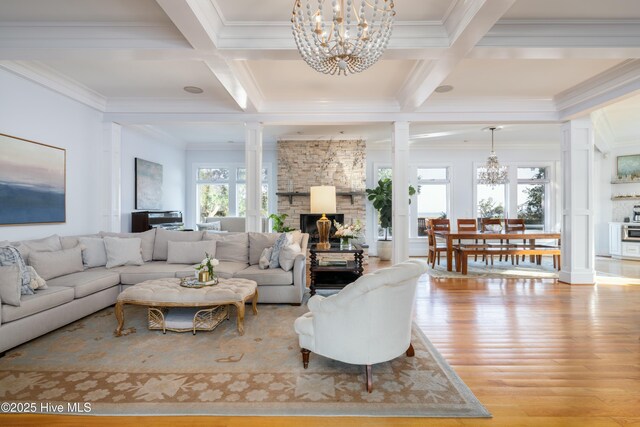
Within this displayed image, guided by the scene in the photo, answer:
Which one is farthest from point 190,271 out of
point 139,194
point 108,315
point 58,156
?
point 139,194

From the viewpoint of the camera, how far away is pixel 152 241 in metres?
5.00

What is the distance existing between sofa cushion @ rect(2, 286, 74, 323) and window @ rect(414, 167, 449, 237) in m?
7.82

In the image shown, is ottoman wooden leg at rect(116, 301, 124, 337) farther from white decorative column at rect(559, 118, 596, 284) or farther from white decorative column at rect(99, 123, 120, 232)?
white decorative column at rect(559, 118, 596, 284)

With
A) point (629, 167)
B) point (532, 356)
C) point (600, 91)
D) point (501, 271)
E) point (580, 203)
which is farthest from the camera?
point (629, 167)

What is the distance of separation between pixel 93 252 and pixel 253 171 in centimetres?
254

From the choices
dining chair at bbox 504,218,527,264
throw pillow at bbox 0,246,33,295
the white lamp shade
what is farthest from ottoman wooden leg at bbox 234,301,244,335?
dining chair at bbox 504,218,527,264

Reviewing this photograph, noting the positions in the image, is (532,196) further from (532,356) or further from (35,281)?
(35,281)

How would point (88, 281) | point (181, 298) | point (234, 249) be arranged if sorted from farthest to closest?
point (234, 249)
point (88, 281)
point (181, 298)

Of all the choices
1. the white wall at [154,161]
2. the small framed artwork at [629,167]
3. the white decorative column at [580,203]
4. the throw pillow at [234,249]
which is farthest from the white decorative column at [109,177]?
the small framed artwork at [629,167]

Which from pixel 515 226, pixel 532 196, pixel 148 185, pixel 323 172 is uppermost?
pixel 323 172

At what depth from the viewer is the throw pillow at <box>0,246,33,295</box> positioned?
10.2 feet

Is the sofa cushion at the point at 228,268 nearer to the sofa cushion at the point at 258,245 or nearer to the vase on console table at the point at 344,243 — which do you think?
the sofa cushion at the point at 258,245

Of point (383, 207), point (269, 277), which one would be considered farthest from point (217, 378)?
point (383, 207)

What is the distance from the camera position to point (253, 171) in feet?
18.7
